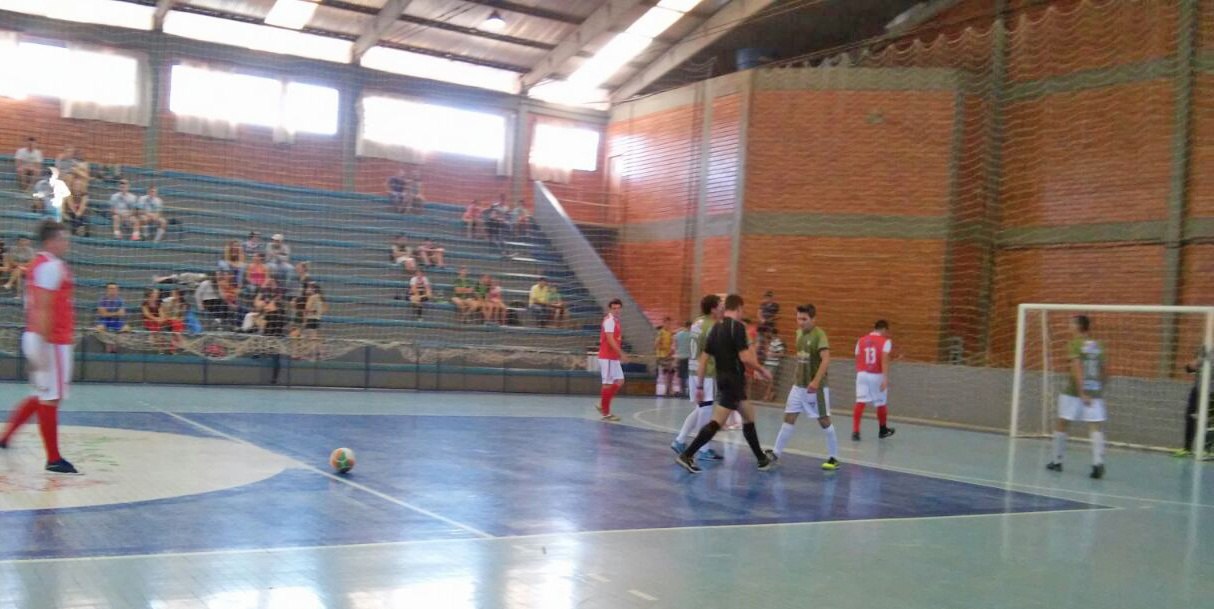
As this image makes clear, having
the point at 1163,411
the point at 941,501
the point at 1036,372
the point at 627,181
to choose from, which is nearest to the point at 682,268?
the point at 627,181

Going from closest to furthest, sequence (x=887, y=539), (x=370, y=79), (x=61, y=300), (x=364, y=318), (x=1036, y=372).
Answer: (x=887, y=539) < (x=61, y=300) < (x=1036, y=372) < (x=364, y=318) < (x=370, y=79)

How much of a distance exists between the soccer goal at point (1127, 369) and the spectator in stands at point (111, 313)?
1691 centimetres

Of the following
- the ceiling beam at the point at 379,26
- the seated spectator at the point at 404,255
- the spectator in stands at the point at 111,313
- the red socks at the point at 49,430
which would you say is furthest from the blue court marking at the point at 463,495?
the ceiling beam at the point at 379,26

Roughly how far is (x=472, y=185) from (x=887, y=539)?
82.9 ft

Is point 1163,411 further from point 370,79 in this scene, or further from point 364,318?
point 370,79

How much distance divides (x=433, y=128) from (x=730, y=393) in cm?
2226

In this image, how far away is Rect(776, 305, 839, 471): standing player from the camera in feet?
39.1

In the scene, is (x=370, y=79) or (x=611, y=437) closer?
(x=611, y=437)

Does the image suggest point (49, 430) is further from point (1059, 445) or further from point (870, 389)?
point (870, 389)

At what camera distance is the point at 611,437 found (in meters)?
13.7

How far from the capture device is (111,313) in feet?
63.5

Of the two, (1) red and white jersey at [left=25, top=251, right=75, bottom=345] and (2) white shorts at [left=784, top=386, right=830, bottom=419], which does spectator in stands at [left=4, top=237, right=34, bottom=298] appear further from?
(2) white shorts at [left=784, top=386, right=830, bottom=419]

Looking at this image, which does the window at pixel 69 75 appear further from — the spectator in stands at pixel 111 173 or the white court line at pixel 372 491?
the white court line at pixel 372 491

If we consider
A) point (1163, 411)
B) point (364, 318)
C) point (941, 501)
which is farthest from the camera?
point (364, 318)
